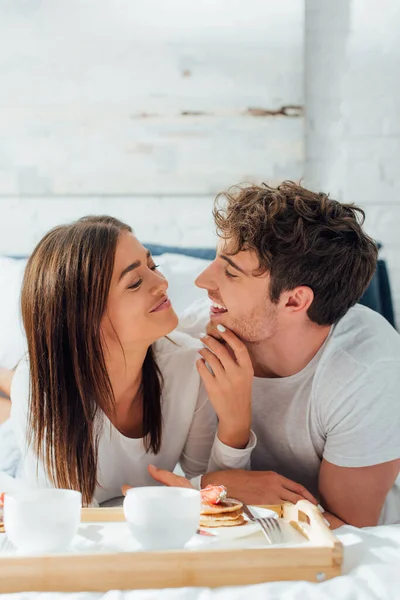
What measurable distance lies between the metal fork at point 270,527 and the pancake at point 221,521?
0.03 meters

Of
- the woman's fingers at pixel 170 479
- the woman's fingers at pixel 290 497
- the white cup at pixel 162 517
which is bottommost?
the woman's fingers at pixel 290 497

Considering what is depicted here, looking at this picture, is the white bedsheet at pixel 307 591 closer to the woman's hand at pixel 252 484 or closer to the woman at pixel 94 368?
the woman's hand at pixel 252 484

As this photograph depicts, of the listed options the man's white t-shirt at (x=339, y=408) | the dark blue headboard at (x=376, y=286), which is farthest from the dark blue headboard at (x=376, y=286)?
the man's white t-shirt at (x=339, y=408)

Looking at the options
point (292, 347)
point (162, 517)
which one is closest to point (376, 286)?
point (292, 347)

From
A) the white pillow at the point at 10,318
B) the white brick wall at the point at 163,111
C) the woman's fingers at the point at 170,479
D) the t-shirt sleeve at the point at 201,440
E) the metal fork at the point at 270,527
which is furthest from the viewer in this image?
the white brick wall at the point at 163,111

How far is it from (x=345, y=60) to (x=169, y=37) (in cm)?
72

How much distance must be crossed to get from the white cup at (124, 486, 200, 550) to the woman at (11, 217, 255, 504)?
0.60 m

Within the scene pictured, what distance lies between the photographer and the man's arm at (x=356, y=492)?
174cm

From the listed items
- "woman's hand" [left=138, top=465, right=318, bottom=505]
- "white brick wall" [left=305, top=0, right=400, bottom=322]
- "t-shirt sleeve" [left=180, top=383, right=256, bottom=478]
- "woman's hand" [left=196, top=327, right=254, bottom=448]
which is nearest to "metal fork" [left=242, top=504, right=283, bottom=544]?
"woman's hand" [left=138, top=465, right=318, bottom=505]

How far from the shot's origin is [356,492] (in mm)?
1751

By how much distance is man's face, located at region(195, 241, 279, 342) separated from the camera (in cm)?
180

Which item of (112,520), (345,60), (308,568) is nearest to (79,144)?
(345,60)

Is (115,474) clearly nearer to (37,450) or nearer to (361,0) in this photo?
(37,450)

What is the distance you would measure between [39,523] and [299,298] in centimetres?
91
